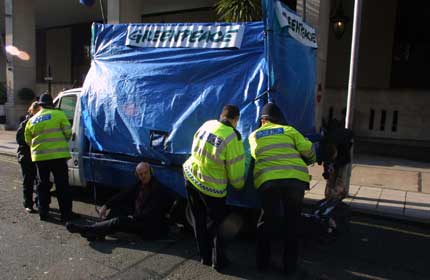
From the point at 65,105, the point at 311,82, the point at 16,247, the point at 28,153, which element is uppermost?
the point at 311,82

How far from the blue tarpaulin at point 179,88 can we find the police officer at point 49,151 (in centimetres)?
39

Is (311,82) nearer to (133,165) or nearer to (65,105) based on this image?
(133,165)

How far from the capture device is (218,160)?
392 cm

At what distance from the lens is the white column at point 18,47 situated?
1694cm

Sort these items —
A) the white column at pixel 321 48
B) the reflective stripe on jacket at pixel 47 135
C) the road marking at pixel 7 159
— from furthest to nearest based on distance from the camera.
Answer: the road marking at pixel 7 159 → the white column at pixel 321 48 → the reflective stripe on jacket at pixel 47 135

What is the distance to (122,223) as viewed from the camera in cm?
479

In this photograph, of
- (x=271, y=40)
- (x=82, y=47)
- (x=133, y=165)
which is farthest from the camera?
(x=82, y=47)

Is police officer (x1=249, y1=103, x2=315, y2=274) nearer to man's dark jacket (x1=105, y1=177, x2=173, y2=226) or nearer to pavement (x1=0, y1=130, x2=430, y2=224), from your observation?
man's dark jacket (x1=105, y1=177, x2=173, y2=226)

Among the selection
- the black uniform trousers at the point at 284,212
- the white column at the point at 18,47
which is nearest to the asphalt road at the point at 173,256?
the black uniform trousers at the point at 284,212

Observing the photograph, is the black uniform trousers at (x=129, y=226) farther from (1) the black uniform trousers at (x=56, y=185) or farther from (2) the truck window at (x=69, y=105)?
(2) the truck window at (x=69, y=105)

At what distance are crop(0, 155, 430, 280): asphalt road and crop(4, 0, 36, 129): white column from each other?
13104 millimetres

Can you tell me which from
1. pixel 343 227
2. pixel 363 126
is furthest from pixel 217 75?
pixel 363 126

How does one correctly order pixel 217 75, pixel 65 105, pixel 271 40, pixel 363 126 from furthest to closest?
pixel 363 126 < pixel 65 105 < pixel 217 75 < pixel 271 40

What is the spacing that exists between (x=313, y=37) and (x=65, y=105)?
4.16 m
